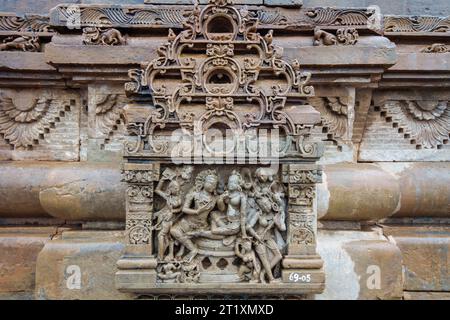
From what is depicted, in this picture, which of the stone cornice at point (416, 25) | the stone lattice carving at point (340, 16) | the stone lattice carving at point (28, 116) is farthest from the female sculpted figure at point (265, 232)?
the stone cornice at point (416, 25)

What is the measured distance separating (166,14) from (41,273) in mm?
2276

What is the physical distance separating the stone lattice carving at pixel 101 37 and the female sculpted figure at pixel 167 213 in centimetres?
128

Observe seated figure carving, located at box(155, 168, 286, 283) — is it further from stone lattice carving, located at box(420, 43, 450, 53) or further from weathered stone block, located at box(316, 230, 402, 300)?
stone lattice carving, located at box(420, 43, 450, 53)

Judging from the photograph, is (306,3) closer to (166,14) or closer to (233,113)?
(166,14)

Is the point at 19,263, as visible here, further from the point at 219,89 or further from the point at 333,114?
the point at 333,114

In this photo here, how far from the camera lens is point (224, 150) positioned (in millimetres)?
2576

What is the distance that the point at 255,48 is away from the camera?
8.94 feet

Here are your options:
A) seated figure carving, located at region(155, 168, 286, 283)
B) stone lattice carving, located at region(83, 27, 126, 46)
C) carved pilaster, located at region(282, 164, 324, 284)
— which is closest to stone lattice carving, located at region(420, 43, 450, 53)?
carved pilaster, located at region(282, 164, 324, 284)

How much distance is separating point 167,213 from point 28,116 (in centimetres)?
165

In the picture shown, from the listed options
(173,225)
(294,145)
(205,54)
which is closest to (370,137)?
(294,145)

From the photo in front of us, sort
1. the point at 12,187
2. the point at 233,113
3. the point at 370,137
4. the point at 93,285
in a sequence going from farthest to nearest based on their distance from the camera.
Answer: the point at 370,137
the point at 12,187
the point at 93,285
the point at 233,113

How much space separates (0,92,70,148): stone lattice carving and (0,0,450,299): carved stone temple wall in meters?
0.01

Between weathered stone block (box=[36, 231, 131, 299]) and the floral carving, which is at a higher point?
the floral carving

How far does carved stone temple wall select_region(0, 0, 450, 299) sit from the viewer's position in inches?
102
